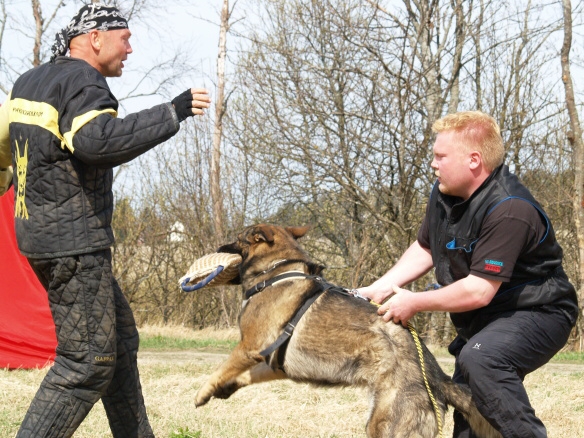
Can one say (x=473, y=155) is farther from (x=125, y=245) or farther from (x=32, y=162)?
(x=125, y=245)

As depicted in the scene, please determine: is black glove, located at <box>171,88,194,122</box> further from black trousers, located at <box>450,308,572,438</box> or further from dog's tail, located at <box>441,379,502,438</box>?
dog's tail, located at <box>441,379,502,438</box>

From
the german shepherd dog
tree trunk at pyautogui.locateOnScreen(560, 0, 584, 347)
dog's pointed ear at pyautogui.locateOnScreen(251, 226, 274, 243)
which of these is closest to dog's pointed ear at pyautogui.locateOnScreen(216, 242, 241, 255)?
the german shepherd dog

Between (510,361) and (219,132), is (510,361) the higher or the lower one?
the lower one

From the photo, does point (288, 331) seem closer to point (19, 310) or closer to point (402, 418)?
point (402, 418)

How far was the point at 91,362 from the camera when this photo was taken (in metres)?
3.60

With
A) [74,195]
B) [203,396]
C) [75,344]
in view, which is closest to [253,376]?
[203,396]

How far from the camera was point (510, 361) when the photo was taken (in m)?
3.50

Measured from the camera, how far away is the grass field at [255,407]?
206 inches

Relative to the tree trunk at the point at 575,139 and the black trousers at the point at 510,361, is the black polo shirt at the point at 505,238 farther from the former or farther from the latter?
the tree trunk at the point at 575,139

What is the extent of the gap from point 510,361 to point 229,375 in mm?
1712

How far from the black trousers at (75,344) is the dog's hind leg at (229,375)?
0.86 metres

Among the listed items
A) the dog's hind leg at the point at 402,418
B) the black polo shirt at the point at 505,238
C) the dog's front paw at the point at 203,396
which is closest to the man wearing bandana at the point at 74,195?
the dog's front paw at the point at 203,396

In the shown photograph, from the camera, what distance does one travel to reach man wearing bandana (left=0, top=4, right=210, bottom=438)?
3498 millimetres

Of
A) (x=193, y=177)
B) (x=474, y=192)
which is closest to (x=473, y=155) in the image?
(x=474, y=192)
